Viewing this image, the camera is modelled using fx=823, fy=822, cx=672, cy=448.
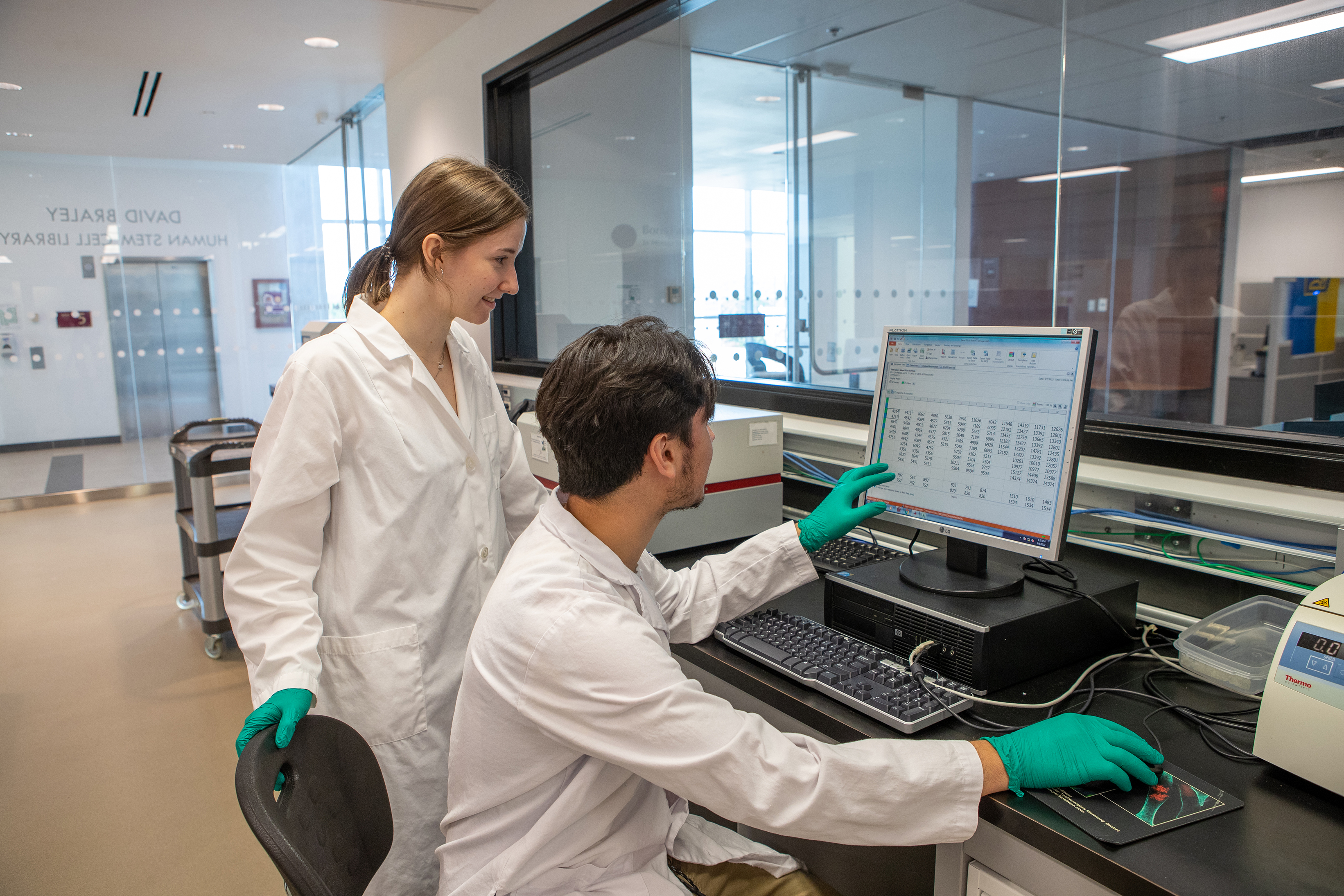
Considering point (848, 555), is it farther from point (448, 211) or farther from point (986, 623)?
point (448, 211)

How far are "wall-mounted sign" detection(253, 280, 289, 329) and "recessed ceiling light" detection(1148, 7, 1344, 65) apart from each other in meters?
6.98

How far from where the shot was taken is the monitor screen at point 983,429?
1.18m

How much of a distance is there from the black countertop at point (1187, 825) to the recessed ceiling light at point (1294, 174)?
1058 millimetres

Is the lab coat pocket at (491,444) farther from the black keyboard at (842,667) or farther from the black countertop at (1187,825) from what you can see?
the black countertop at (1187,825)

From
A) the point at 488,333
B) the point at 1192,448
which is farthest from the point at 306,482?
the point at 488,333

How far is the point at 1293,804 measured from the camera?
912mm

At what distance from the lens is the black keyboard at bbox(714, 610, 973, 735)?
1083 millimetres

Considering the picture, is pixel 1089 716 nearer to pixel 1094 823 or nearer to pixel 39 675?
pixel 1094 823

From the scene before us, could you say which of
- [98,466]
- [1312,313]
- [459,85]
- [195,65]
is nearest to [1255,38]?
[1312,313]

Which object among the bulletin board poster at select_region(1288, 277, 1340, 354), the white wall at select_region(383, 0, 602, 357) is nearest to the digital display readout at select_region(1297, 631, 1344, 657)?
the bulletin board poster at select_region(1288, 277, 1340, 354)

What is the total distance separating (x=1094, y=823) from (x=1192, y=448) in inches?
32.6

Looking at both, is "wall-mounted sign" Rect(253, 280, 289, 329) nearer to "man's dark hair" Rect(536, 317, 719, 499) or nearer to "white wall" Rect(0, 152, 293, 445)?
"white wall" Rect(0, 152, 293, 445)

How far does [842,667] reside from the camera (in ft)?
3.94

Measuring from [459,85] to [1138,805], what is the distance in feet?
13.2
